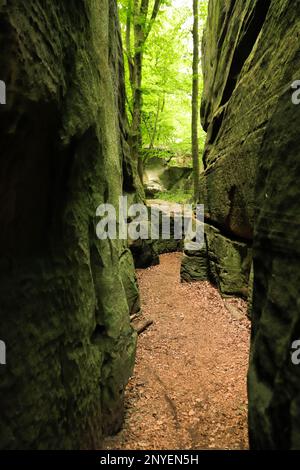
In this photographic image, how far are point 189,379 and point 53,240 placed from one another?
3.30 m

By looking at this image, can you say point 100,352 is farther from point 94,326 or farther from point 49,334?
point 49,334

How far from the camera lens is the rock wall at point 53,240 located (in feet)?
5.75

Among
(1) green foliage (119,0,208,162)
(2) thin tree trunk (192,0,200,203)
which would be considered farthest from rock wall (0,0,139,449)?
(1) green foliage (119,0,208,162)

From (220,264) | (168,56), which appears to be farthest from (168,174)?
(220,264)

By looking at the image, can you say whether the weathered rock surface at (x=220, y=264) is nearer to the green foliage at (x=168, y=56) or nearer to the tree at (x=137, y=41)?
the tree at (x=137, y=41)

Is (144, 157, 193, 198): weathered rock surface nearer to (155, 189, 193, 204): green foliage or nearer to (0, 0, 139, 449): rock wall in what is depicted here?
(155, 189, 193, 204): green foliage

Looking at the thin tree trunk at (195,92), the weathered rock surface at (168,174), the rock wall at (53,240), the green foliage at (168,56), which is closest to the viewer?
the rock wall at (53,240)

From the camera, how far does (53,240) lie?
8.00 ft

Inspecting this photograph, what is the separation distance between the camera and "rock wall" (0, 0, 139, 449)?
175cm

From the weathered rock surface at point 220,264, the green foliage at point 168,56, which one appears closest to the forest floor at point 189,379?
the weathered rock surface at point 220,264

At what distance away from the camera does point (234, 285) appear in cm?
723

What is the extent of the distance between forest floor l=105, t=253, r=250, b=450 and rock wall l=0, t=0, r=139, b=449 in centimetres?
51

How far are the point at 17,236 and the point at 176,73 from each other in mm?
17026

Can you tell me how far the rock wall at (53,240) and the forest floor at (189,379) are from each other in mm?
510
